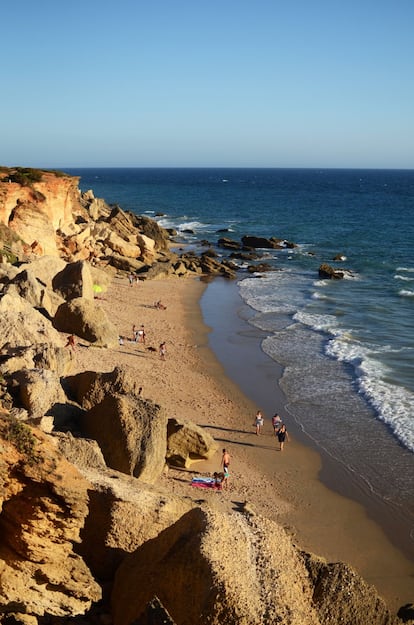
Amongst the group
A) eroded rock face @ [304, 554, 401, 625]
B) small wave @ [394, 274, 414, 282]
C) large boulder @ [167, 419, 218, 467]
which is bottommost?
large boulder @ [167, 419, 218, 467]

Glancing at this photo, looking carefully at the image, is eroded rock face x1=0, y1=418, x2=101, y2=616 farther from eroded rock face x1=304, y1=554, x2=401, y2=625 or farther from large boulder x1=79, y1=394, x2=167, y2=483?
large boulder x1=79, y1=394, x2=167, y2=483

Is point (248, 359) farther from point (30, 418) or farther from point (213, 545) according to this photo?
point (213, 545)

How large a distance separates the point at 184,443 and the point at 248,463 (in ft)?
8.35

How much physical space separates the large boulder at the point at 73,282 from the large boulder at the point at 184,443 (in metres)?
11.8

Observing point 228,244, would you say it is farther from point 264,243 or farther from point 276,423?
point 276,423

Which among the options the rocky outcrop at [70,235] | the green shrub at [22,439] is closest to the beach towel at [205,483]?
the green shrub at [22,439]

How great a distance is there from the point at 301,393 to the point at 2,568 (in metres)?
16.6

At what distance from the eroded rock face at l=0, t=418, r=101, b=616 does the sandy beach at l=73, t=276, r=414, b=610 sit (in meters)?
4.58

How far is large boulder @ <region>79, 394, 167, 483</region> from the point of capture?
13.1 metres

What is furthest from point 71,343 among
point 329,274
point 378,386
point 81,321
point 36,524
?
point 329,274

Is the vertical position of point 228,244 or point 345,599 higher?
point 228,244

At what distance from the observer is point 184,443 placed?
1627 centimetres

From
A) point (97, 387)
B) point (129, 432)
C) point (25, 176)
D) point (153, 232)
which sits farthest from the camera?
point (153, 232)

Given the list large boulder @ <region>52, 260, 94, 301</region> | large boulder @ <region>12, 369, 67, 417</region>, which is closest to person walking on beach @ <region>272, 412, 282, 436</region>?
large boulder @ <region>12, 369, 67, 417</region>
